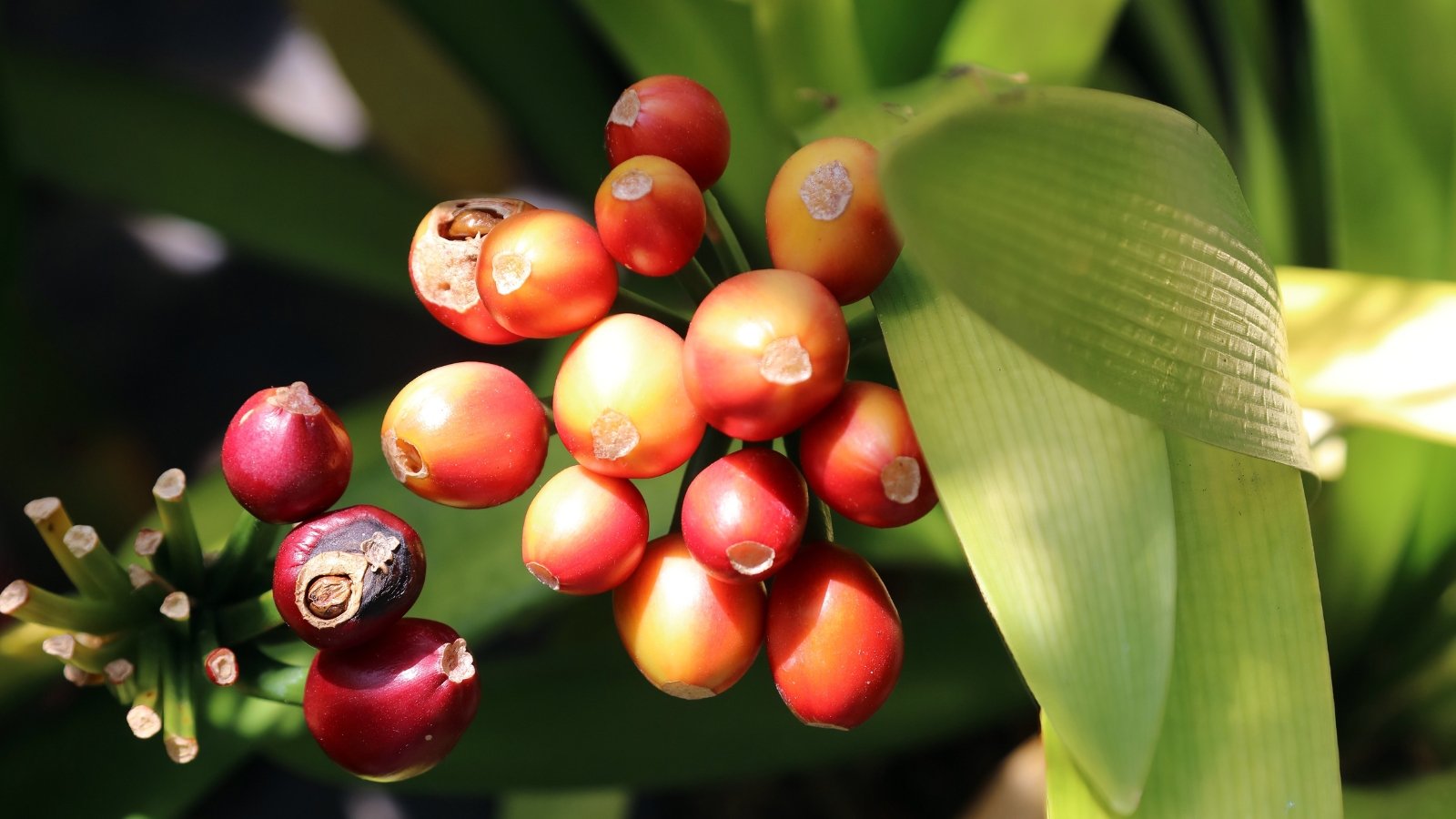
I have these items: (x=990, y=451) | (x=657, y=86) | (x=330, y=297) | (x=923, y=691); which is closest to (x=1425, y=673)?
(x=923, y=691)

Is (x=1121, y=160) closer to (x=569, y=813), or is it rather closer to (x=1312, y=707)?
(x=1312, y=707)

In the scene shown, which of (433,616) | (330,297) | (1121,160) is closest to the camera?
(1121,160)

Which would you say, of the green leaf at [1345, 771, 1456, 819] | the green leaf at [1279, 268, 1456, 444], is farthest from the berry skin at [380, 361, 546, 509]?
the green leaf at [1345, 771, 1456, 819]

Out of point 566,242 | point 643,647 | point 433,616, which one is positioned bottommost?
point 433,616

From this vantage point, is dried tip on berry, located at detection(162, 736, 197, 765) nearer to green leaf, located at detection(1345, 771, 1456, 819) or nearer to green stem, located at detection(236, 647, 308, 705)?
green stem, located at detection(236, 647, 308, 705)

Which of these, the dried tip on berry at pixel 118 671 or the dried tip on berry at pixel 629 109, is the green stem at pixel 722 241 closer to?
the dried tip on berry at pixel 629 109

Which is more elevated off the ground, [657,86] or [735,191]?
[657,86]
